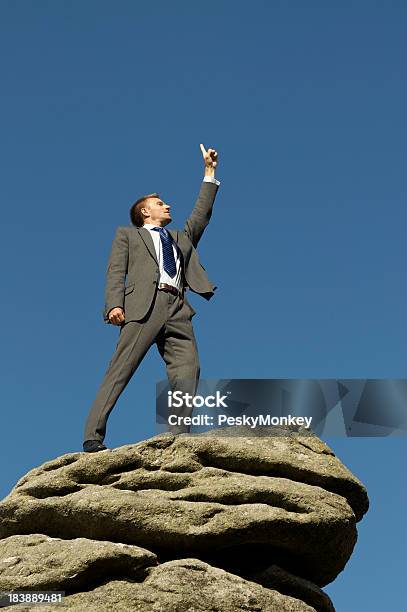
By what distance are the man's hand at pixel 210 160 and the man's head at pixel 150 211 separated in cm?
87

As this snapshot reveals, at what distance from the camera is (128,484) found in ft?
37.2

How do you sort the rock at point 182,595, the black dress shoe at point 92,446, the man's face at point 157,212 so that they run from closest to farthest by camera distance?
the rock at point 182,595 → the black dress shoe at point 92,446 → the man's face at point 157,212

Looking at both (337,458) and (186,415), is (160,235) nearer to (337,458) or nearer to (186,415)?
(186,415)

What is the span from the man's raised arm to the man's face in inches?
14.4

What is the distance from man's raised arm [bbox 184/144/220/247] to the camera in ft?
46.9

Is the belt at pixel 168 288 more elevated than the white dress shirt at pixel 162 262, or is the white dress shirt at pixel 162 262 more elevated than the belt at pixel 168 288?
the white dress shirt at pixel 162 262

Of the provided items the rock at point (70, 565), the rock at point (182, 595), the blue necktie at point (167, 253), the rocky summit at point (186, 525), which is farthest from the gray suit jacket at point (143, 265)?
the rock at point (182, 595)

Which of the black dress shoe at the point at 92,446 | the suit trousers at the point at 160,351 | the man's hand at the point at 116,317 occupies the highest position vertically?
the man's hand at the point at 116,317

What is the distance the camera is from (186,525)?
428 inches

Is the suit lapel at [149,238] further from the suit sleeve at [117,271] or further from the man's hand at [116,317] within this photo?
the man's hand at [116,317]

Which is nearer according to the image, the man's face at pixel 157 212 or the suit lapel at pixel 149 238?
the suit lapel at pixel 149 238

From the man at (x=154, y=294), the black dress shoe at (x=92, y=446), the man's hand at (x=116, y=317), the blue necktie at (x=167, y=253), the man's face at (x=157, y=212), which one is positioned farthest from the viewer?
the man's face at (x=157, y=212)

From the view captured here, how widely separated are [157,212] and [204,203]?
0.75 meters

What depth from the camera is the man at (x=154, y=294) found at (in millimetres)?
12562
